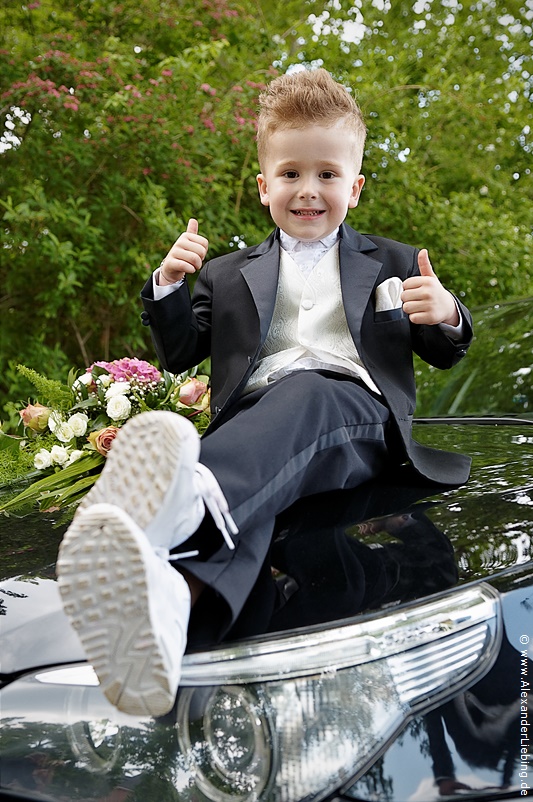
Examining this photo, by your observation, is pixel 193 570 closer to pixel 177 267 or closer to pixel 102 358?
pixel 177 267

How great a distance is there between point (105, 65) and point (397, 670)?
18.4 ft

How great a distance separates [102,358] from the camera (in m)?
6.55

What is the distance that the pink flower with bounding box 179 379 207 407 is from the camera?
252 centimetres

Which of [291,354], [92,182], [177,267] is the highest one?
[92,182]

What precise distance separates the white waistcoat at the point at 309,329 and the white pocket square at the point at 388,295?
0.10 metres

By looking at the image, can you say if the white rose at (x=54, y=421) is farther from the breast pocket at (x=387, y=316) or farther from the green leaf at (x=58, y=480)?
the breast pocket at (x=387, y=316)

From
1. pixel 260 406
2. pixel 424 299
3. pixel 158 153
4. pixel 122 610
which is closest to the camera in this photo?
pixel 122 610

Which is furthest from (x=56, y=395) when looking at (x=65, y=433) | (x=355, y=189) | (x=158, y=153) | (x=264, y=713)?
(x=158, y=153)

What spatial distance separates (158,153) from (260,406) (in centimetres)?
461

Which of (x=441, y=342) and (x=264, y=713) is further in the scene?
(x=441, y=342)

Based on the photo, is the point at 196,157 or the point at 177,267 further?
the point at 196,157

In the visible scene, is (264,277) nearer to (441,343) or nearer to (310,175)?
(310,175)

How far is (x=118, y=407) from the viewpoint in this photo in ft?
7.82

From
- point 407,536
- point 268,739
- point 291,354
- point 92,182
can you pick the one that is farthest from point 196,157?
point 268,739
